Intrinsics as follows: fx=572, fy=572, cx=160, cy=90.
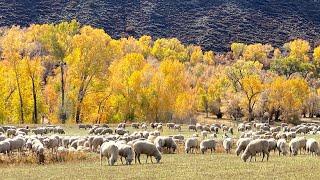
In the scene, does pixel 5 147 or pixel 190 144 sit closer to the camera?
pixel 5 147

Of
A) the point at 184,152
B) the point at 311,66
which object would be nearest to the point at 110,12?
the point at 311,66

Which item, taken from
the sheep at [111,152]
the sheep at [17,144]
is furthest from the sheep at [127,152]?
the sheep at [17,144]

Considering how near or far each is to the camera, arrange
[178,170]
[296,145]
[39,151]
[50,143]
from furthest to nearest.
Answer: [50,143] → [296,145] → [39,151] → [178,170]

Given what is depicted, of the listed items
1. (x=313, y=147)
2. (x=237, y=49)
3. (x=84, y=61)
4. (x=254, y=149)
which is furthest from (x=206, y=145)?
(x=237, y=49)

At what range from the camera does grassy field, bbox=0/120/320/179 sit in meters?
19.9

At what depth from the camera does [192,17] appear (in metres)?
153

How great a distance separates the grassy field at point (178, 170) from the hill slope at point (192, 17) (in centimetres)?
11416

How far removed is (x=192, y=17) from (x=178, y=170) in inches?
5247

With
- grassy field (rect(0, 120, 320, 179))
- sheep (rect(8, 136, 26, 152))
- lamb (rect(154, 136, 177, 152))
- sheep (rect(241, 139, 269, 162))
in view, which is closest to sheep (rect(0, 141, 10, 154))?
sheep (rect(8, 136, 26, 152))

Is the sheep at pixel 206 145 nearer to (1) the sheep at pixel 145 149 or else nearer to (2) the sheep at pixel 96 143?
(2) the sheep at pixel 96 143

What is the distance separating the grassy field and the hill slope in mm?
114161

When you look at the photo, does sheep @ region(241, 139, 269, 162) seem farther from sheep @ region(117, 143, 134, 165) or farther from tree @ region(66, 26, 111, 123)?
tree @ region(66, 26, 111, 123)

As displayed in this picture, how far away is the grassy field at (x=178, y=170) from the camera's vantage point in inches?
783

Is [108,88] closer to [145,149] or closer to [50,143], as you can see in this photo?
[50,143]
